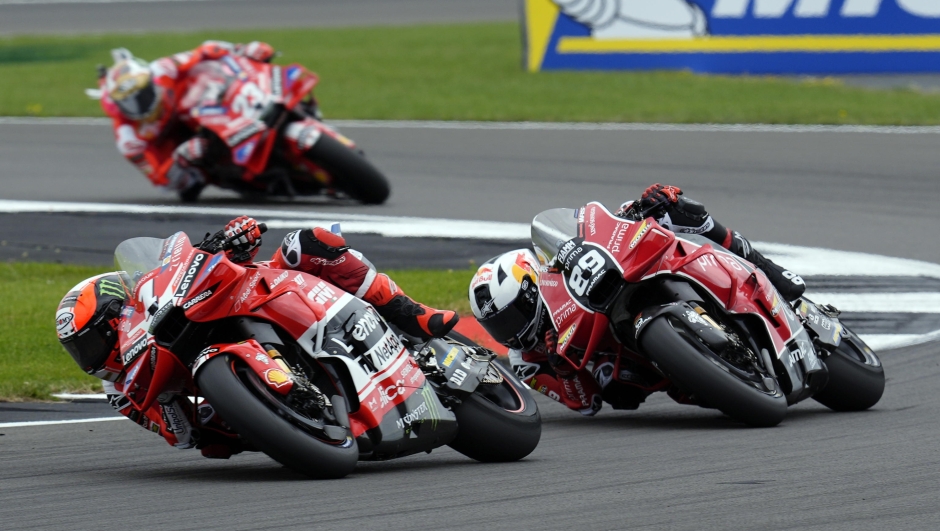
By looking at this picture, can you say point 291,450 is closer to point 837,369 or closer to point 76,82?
point 837,369

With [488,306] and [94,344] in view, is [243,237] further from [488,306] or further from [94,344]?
[488,306]

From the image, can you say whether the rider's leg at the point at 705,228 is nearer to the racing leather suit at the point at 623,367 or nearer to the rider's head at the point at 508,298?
the racing leather suit at the point at 623,367

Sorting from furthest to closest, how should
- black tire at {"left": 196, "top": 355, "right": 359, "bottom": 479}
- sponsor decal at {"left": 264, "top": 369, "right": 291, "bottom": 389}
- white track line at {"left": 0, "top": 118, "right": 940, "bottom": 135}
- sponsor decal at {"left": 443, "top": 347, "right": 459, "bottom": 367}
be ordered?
white track line at {"left": 0, "top": 118, "right": 940, "bottom": 135}
sponsor decal at {"left": 443, "top": 347, "right": 459, "bottom": 367}
sponsor decal at {"left": 264, "top": 369, "right": 291, "bottom": 389}
black tire at {"left": 196, "top": 355, "right": 359, "bottom": 479}

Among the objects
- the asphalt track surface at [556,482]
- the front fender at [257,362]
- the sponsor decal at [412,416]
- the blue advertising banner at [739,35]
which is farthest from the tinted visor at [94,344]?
the blue advertising banner at [739,35]

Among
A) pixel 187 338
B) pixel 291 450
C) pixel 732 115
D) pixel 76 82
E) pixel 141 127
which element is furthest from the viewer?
pixel 76 82

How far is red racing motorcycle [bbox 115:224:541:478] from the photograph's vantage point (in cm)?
522

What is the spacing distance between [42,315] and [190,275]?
171 inches

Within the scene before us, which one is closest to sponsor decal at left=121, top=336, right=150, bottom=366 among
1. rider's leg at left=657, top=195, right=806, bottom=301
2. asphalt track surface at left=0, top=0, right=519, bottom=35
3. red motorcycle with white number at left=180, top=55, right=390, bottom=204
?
rider's leg at left=657, top=195, right=806, bottom=301

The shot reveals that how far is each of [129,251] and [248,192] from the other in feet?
28.0

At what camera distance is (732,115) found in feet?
59.4

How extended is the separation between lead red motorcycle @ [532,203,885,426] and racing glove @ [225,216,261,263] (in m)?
1.74

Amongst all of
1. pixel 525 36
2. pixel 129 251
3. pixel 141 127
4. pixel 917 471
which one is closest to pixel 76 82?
pixel 525 36

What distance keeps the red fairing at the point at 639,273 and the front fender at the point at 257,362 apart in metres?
1.96

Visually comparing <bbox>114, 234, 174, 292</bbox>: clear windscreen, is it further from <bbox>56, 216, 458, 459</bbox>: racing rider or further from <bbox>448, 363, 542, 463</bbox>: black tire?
<bbox>448, 363, 542, 463</bbox>: black tire
